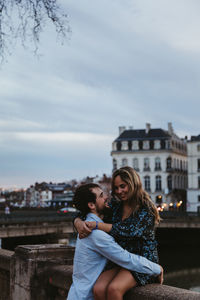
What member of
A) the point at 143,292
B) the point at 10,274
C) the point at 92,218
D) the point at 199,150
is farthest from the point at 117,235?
the point at 199,150

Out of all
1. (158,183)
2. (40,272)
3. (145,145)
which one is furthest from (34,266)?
(145,145)

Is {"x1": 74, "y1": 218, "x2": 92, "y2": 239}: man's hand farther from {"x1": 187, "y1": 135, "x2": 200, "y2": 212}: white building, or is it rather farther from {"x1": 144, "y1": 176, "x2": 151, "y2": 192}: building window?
{"x1": 144, "y1": 176, "x2": 151, "y2": 192}: building window

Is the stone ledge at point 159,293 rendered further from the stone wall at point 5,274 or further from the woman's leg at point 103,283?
the stone wall at point 5,274

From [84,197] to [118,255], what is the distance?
0.60 metres

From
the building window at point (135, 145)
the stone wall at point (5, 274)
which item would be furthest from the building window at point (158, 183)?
the stone wall at point (5, 274)

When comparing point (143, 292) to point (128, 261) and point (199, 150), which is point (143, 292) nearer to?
point (128, 261)

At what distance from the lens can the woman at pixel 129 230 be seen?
3.76m

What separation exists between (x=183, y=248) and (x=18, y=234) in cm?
1926

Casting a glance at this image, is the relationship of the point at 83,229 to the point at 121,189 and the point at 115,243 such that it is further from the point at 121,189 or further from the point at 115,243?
the point at 121,189

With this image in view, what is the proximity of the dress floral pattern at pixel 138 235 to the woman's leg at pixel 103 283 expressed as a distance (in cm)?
12

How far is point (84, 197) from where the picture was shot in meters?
4.09

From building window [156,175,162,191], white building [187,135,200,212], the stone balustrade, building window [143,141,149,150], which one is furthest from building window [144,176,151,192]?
the stone balustrade

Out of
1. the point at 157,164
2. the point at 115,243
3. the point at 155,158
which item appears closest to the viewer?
the point at 115,243

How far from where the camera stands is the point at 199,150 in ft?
238
